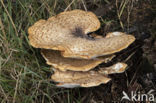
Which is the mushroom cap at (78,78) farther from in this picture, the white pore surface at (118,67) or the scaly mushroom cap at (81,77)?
the white pore surface at (118,67)

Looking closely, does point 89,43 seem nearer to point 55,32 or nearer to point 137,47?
point 55,32

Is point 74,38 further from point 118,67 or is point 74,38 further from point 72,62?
point 118,67

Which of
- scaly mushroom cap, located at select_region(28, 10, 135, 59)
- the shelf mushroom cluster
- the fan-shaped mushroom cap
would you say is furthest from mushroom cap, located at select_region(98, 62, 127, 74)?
scaly mushroom cap, located at select_region(28, 10, 135, 59)

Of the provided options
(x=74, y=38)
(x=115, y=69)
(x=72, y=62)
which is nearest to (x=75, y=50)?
(x=72, y=62)

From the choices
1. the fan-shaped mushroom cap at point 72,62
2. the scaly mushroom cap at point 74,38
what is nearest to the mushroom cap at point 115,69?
the fan-shaped mushroom cap at point 72,62

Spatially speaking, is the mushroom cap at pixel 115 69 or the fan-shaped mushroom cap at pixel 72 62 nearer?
the fan-shaped mushroom cap at pixel 72 62

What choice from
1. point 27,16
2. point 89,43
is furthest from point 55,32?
point 27,16
